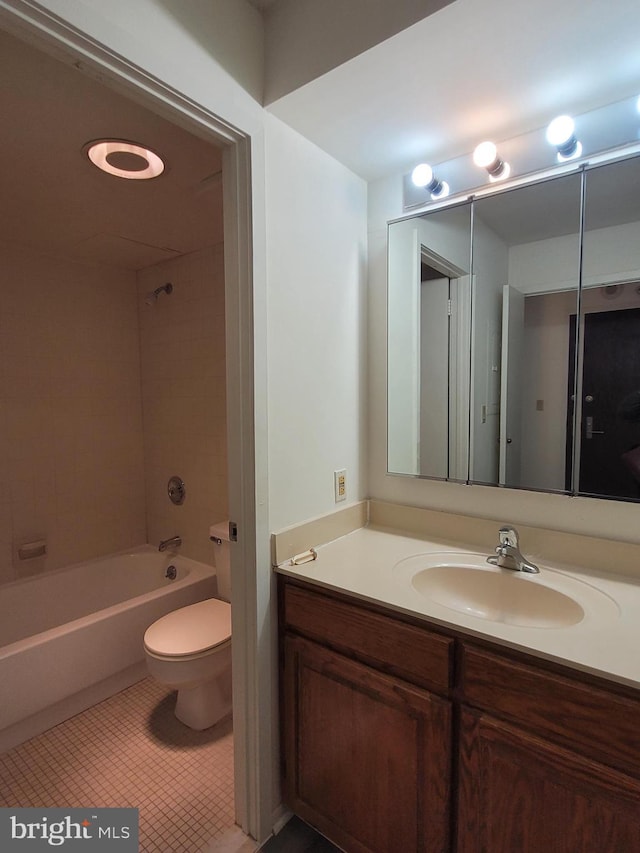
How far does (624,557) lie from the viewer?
122cm

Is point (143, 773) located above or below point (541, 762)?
below

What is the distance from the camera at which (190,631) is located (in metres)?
1.85

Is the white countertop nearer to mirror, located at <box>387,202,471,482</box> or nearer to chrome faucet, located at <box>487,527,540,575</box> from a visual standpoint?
chrome faucet, located at <box>487,527,540,575</box>

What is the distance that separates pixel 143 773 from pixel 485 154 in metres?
2.45

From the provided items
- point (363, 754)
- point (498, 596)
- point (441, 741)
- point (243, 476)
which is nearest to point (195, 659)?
point (363, 754)

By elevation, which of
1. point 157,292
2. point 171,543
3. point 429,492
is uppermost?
point 157,292

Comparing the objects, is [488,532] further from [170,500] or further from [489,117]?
[170,500]

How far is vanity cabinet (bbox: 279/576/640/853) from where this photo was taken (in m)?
0.83

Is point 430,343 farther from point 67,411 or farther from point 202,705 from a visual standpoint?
point 67,411

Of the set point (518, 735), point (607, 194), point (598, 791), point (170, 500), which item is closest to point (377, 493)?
point (518, 735)

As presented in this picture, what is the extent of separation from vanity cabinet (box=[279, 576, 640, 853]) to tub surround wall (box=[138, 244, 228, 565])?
4.38ft

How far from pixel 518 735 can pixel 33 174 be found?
2276 mm

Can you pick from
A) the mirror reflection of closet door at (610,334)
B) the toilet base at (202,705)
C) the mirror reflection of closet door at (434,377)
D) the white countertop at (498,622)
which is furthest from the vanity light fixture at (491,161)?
the toilet base at (202,705)

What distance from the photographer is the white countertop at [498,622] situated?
33.8 inches
